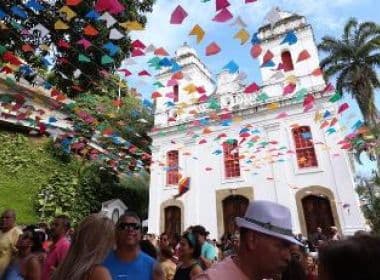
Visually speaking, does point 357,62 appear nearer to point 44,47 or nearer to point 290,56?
point 290,56

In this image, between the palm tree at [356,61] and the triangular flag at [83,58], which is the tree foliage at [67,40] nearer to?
the triangular flag at [83,58]

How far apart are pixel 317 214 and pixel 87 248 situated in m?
12.9

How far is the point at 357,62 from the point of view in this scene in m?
18.1

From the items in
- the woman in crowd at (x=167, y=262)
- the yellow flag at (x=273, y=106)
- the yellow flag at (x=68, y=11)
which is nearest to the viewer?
the woman in crowd at (x=167, y=262)

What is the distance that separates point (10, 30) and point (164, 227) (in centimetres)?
1205

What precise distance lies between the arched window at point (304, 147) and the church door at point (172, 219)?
21.0 feet

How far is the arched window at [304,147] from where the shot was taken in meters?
14.1

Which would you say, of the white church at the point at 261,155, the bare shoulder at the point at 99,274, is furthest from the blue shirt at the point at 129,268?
the white church at the point at 261,155

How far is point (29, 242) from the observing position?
3750mm

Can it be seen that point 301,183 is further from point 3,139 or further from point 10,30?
point 3,139

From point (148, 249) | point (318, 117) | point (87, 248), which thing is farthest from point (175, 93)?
point (87, 248)

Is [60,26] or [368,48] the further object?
[368,48]

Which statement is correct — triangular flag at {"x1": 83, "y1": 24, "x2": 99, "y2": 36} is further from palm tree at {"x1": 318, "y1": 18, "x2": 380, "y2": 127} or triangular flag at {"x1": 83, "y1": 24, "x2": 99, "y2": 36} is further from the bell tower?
palm tree at {"x1": 318, "y1": 18, "x2": 380, "y2": 127}

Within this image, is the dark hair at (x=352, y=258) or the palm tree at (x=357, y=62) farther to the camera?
the palm tree at (x=357, y=62)
